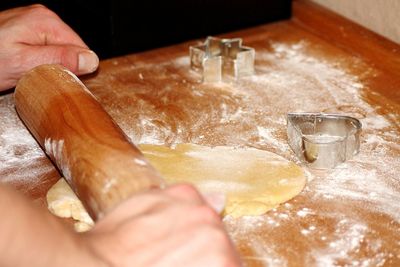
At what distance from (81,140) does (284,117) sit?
0.44 metres

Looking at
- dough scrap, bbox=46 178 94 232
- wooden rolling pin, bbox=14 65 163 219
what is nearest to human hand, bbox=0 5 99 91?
wooden rolling pin, bbox=14 65 163 219

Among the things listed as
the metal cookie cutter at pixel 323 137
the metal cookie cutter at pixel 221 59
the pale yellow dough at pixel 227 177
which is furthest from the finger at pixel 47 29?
the metal cookie cutter at pixel 323 137

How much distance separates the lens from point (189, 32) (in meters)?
1.73

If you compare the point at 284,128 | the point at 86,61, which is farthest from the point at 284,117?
the point at 86,61

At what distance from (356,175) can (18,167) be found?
570 mm

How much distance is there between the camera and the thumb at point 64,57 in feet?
4.62

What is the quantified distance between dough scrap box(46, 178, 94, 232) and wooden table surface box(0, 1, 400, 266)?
0.03 metres

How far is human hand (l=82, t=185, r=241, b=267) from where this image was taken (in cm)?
79

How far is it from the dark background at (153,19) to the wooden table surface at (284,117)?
33 millimetres

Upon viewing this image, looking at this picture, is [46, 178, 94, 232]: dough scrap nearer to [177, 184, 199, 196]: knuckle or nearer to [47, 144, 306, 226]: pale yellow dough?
[47, 144, 306, 226]: pale yellow dough

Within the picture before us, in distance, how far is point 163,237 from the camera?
807 mm

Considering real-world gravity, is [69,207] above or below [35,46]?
below

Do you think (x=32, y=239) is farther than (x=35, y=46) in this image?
No

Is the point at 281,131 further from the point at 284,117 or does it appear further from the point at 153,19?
the point at 153,19
